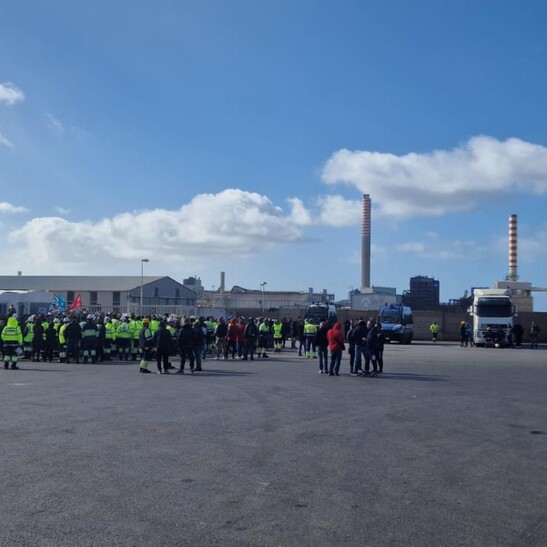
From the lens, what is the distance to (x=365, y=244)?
311ft

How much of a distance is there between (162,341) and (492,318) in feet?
90.8

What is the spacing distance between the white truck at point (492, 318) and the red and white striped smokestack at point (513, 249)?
3850cm

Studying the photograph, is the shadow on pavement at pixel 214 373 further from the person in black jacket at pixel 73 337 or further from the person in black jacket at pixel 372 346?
the person in black jacket at pixel 73 337

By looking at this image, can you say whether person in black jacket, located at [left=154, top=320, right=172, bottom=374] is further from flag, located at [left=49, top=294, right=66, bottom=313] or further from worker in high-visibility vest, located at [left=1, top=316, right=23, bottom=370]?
flag, located at [left=49, top=294, right=66, bottom=313]

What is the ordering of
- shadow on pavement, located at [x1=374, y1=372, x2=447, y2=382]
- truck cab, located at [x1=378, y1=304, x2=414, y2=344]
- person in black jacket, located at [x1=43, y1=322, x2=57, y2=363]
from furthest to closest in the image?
truck cab, located at [x1=378, y1=304, x2=414, y2=344]
person in black jacket, located at [x1=43, y1=322, x2=57, y2=363]
shadow on pavement, located at [x1=374, y1=372, x2=447, y2=382]

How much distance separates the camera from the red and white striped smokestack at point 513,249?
266 feet

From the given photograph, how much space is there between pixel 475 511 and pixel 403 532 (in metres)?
1.10

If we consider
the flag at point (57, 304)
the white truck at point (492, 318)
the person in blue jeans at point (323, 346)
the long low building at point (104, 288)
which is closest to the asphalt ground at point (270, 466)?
the person in blue jeans at point (323, 346)

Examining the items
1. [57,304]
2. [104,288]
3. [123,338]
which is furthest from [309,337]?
[104,288]

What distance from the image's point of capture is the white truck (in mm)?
43562

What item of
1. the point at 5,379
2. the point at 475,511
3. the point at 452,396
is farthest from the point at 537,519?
the point at 5,379

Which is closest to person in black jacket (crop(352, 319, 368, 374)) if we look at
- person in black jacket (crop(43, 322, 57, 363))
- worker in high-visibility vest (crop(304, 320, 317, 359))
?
worker in high-visibility vest (crop(304, 320, 317, 359))

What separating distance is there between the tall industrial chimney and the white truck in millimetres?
49993

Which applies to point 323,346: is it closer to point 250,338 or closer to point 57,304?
point 250,338
